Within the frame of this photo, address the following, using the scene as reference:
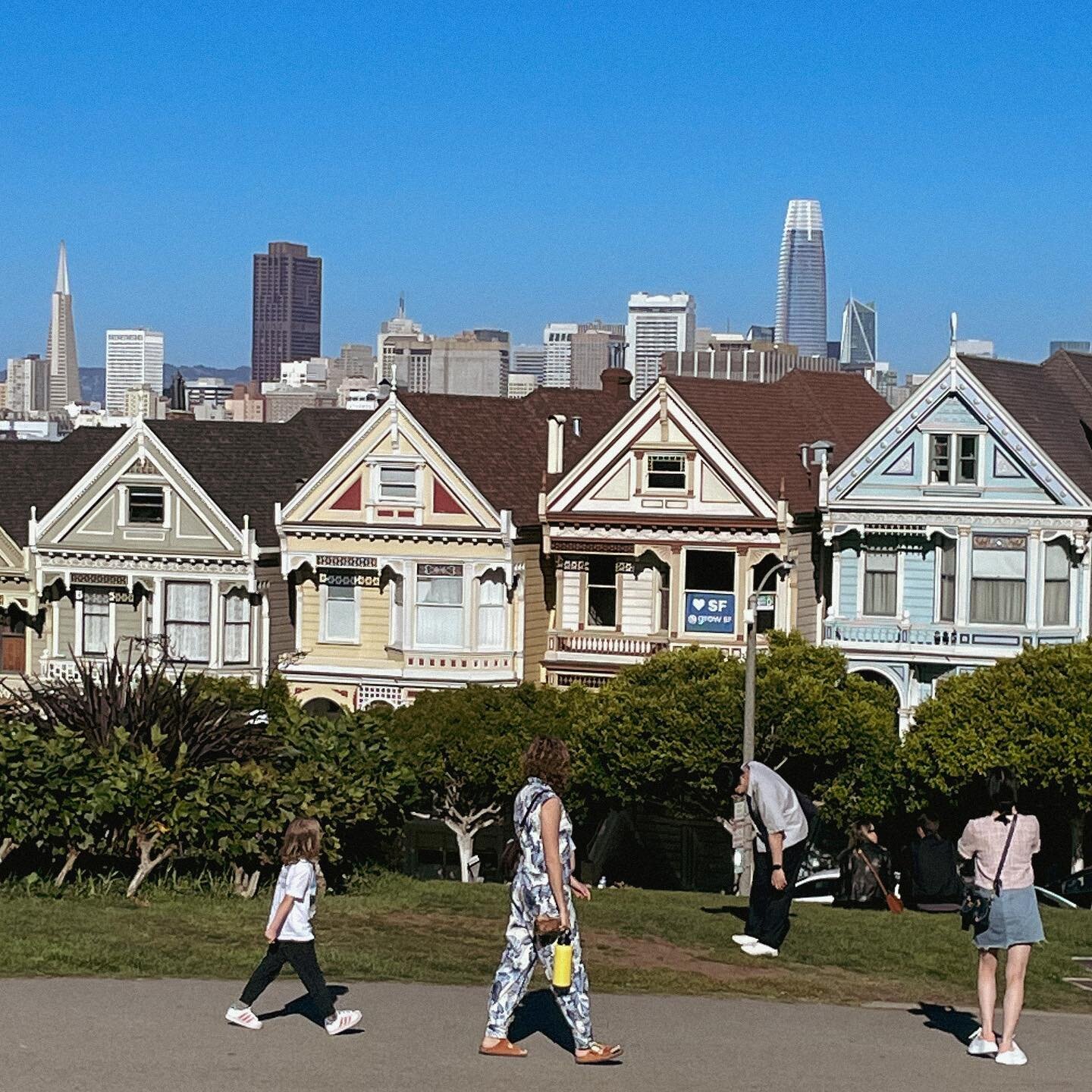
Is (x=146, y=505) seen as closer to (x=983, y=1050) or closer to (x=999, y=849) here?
(x=999, y=849)

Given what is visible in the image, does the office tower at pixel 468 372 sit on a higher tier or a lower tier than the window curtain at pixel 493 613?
higher

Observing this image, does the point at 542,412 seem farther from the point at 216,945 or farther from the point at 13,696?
the point at 216,945

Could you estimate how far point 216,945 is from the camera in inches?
806

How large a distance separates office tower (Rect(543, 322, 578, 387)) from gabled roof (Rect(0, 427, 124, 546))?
5529 cm

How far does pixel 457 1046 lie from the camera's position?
16.0m

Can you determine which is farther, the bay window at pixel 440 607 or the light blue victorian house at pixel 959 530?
the bay window at pixel 440 607

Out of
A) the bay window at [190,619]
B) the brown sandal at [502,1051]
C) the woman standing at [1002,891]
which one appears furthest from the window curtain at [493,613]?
the brown sandal at [502,1051]

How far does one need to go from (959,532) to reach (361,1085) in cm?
3146

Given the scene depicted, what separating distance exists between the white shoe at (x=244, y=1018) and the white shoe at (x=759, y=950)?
559cm

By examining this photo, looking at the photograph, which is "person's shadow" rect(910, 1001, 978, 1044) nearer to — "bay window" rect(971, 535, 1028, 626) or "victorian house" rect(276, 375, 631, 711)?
"bay window" rect(971, 535, 1028, 626)

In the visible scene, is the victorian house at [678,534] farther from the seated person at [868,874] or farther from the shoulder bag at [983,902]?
the shoulder bag at [983,902]

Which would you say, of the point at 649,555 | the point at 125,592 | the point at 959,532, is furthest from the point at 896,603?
the point at 125,592

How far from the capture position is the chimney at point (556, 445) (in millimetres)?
48688

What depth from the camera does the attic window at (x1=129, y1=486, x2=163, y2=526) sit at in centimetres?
5012
